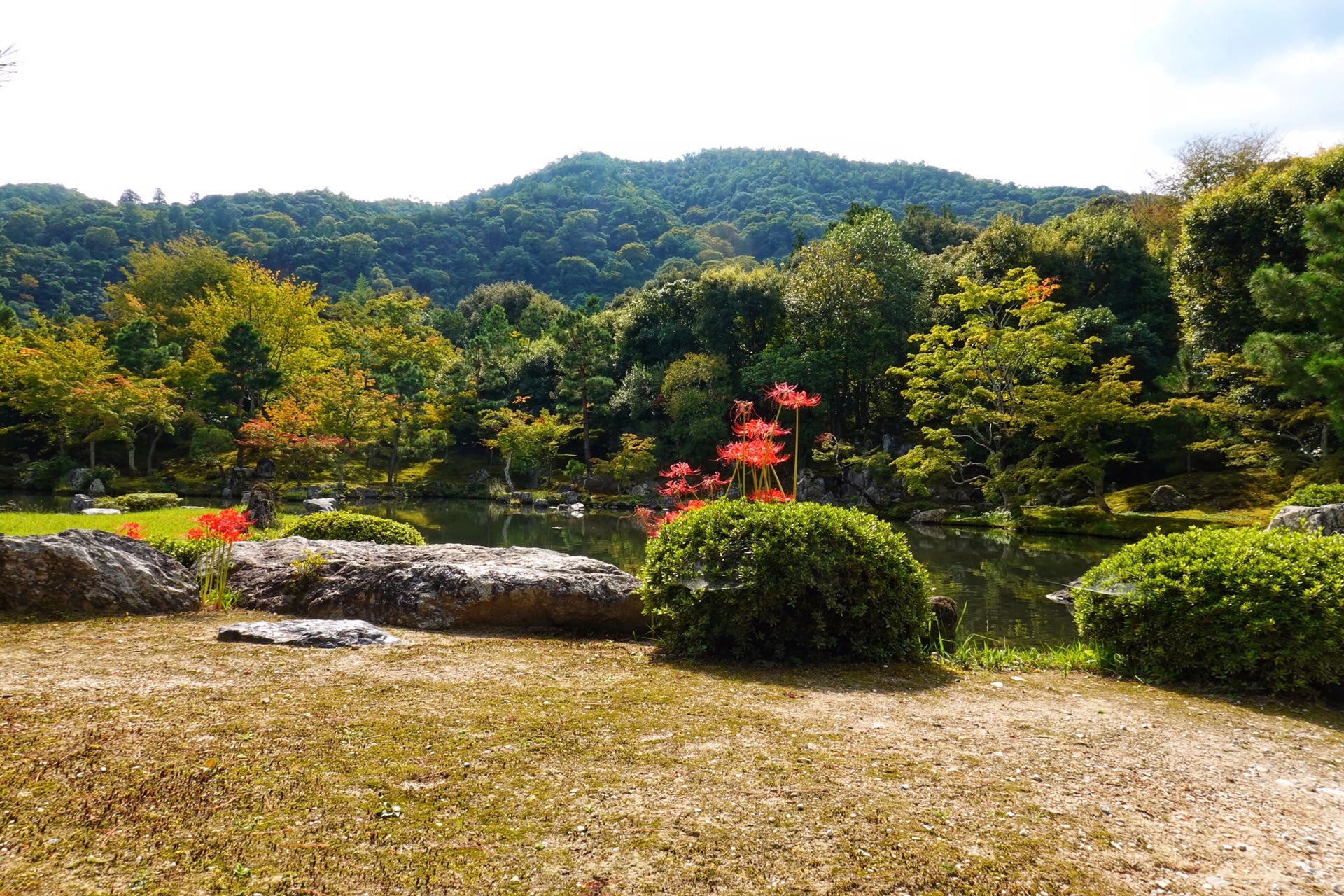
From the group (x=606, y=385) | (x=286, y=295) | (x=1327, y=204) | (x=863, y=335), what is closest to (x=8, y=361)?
(x=286, y=295)

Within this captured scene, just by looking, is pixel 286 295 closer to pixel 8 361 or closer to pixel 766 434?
pixel 8 361

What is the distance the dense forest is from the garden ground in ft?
51.0

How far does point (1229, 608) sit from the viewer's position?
4.24m

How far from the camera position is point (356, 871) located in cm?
184

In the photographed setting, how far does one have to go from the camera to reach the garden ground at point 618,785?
1.91 meters

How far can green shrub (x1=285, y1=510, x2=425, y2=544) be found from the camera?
787cm

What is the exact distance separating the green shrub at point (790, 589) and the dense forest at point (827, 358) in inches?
575

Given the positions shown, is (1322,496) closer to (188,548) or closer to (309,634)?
(309,634)

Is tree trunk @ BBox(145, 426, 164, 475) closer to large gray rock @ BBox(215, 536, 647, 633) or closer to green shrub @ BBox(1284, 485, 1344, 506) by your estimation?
large gray rock @ BBox(215, 536, 647, 633)

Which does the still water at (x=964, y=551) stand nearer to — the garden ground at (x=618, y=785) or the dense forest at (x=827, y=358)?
the dense forest at (x=827, y=358)

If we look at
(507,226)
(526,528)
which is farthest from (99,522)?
(507,226)

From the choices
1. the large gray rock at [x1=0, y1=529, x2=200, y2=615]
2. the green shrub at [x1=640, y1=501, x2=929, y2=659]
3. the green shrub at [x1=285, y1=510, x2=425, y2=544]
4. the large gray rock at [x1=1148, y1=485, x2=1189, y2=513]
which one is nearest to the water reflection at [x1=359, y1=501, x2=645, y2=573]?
the green shrub at [x1=285, y1=510, x2=425, y2=544]

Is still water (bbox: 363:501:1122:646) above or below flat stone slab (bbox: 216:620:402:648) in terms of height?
below

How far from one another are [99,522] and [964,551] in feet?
51.6
